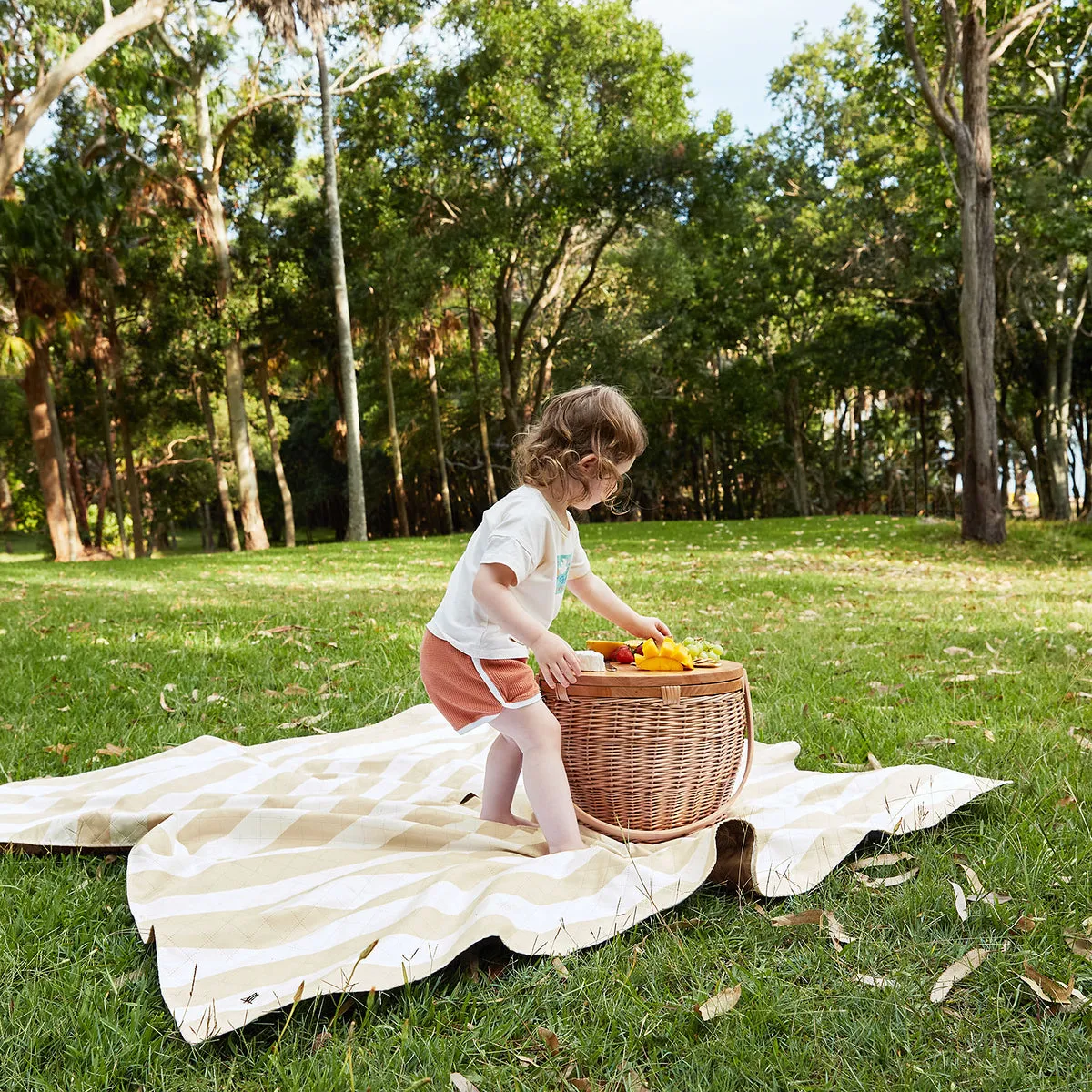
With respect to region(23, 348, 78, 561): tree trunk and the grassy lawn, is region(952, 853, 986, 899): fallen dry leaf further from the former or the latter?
region(23, 348, 78, 561): tree trunk

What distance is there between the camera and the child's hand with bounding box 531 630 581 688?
2.71 m

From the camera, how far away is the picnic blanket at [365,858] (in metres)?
2.19

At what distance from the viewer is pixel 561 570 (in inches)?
122

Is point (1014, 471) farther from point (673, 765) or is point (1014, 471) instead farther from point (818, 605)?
point (673, 765)

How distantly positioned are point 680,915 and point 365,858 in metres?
1.01

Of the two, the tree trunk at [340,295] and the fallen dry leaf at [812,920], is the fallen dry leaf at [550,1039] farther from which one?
the tree trunk at [340,295]

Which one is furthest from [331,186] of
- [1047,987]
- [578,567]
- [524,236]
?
[1047,987]

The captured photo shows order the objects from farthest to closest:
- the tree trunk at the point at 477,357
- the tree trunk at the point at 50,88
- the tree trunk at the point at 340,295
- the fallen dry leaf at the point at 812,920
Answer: the tree trunk at the point at 477,357, the tree trunk at the point at 340,295, the tree trunk at the point at 50,88, the fallen dry leaf at the point at 812,920

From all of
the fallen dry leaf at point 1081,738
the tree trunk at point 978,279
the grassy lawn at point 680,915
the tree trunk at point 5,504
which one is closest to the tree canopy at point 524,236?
the tree trunk at point 978,279

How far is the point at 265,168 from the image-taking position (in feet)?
73.0

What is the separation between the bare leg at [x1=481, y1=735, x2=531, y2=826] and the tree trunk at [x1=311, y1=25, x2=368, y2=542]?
58.3ft

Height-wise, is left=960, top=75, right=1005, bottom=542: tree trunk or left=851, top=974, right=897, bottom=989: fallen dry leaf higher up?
left=960, top=75, right=1005, bottom=542: tree trunk

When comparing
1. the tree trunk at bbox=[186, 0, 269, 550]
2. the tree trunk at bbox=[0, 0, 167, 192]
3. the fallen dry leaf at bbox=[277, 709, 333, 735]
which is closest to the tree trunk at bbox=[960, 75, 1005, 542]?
the fallen dry leaf at bbox=[277, 709, 333, 735]

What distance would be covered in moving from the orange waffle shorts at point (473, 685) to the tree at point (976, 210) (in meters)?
11.6
